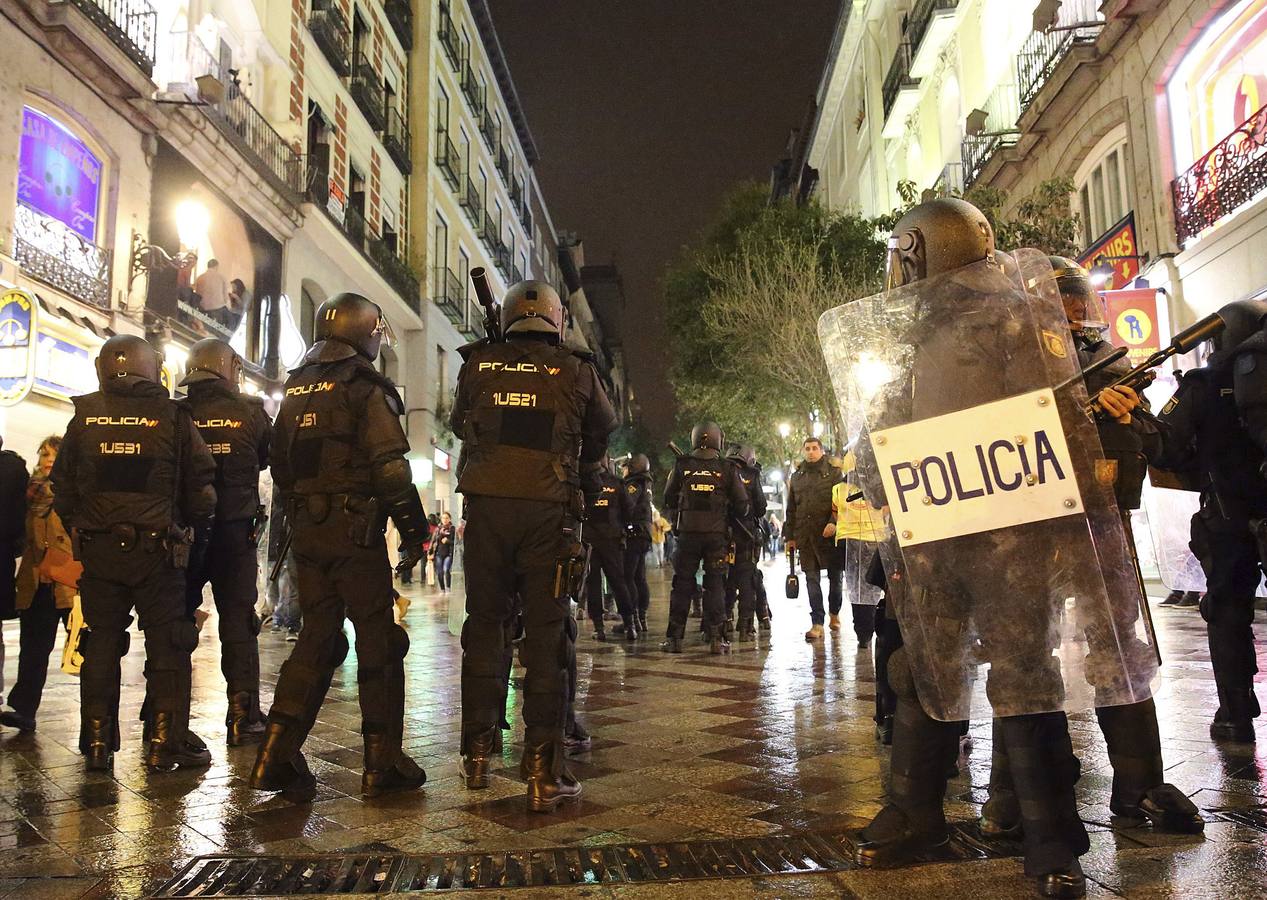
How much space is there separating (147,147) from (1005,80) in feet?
53.6

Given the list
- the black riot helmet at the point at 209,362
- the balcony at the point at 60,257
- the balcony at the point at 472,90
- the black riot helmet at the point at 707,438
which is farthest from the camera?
the balcony at the point at 472,90

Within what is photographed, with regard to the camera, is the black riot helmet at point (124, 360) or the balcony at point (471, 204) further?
the balcony at point (471, 204)

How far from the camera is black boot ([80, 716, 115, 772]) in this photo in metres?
4.41

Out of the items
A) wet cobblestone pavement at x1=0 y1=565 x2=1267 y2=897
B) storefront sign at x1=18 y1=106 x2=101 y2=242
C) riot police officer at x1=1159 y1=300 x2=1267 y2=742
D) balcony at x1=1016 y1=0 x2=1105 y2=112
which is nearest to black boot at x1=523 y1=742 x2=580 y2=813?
wet cobblestone pavement at x1=0 y1=565 x2=1267 y2=897

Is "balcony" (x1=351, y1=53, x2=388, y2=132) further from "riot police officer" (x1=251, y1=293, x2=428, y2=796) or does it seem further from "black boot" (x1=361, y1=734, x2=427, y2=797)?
"black boot" (x1=361, y1=734, x2=427, y2=797)

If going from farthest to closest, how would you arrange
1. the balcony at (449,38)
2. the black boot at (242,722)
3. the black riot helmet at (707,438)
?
1. the balcony at (449,38)
2. the black riot helmet at (707,438)
3. the black boot at (242,722)

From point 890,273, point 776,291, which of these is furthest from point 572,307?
point 890,273

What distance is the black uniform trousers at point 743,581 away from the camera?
32.2 feet

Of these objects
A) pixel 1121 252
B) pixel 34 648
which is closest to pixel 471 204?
pixel 1121 252

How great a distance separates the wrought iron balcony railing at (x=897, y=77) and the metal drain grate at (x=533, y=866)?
26942mm

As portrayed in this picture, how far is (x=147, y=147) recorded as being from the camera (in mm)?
14211

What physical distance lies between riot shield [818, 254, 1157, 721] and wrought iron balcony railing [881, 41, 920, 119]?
26486 mm

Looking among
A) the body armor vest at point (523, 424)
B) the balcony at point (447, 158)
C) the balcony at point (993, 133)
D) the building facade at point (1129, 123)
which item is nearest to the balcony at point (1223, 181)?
the building facade at point (1129, 123)

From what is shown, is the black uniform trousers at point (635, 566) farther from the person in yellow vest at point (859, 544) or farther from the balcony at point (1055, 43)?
the balcony at point (1055, 43)
